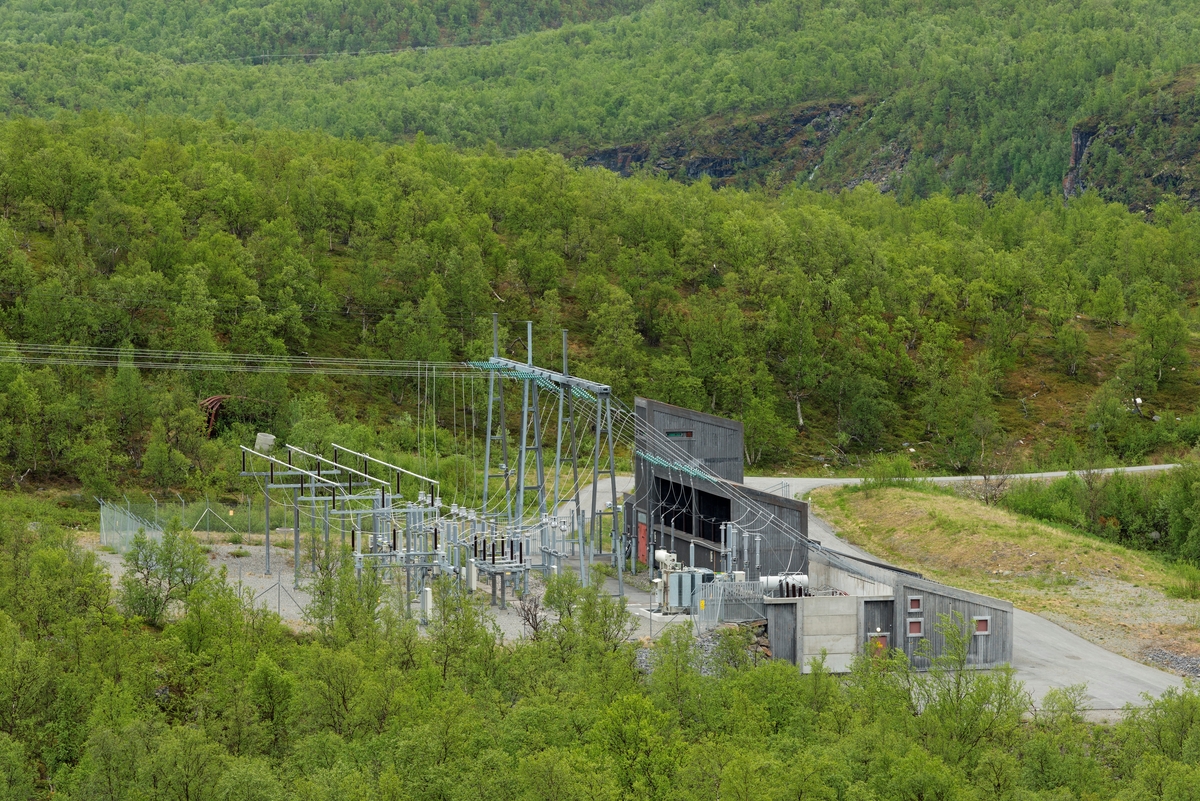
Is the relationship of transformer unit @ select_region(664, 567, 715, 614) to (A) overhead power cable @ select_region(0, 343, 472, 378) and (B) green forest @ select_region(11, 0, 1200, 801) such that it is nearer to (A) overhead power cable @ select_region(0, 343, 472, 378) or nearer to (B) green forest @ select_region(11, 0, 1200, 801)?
(B) green forest @ select_region(11, 0, 1200, 801)

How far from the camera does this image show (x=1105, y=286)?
11431cm

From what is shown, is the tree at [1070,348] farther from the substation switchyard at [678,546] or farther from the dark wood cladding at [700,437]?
the dark wood cladding at [700,437]

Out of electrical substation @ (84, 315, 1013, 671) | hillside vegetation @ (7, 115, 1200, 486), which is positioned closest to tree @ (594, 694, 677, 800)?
electrical substation @ (84, 315, 1013, 671)

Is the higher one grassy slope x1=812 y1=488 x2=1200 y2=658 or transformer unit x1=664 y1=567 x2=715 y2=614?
transformer unit x1=664 y1=567 x2=715 y2=614

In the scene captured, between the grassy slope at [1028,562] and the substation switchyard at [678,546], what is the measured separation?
24.7 feet

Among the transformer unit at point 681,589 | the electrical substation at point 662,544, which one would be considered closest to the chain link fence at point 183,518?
the electrical substation at point 662,544

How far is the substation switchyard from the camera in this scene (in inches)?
2016

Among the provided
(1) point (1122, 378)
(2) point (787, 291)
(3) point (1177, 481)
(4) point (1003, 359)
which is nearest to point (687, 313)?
(2) point (787, 291)

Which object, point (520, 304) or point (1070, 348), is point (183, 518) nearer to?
point (520, 304)

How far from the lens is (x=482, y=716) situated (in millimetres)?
41094

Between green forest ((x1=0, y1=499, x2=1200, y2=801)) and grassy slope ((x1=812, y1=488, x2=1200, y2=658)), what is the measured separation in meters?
12.0

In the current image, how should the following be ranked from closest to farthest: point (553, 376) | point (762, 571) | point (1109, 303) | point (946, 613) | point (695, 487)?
1. point (946, 613)
2. point (762, 571)
3. point (553, 376)
4. point (695, 487)
5. point (1109, 303)

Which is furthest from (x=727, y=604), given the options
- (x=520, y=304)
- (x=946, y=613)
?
(x=520, y=304)

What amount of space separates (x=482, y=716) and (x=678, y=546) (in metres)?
21.9
